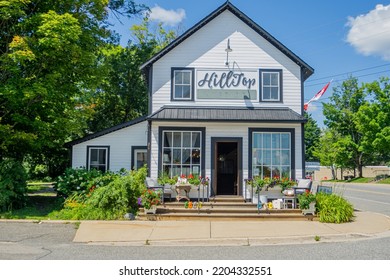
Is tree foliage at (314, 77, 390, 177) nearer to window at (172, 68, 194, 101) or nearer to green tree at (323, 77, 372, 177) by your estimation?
green tree at (323, 77, 372, 177)

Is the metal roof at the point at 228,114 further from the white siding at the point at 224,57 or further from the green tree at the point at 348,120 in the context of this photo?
the green tree at the point at 348,120

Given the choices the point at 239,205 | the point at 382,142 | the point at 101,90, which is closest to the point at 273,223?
the point at 239,205

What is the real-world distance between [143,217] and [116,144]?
222 inches

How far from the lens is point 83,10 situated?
18.1 meters

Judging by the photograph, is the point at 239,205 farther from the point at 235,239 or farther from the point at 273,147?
the point at 235,239

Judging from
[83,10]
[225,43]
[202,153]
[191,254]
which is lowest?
[191,254]

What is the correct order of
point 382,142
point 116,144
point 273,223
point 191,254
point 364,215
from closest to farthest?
1. point 191,254
2. point 273,223
3. point 364,215
4. point 116,144
5. point 382,142

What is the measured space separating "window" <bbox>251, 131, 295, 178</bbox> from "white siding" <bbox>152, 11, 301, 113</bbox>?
147 cm

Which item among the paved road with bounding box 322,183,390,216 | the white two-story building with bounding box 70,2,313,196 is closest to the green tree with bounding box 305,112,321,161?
the paved road with bounding box 322,183,390,216

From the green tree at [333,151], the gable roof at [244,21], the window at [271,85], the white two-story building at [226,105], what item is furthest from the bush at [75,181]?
the green tree at [333,151]

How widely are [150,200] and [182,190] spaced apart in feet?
6.50

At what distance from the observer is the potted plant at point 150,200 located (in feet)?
40.6

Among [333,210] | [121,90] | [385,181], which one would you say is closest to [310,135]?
[385,181]

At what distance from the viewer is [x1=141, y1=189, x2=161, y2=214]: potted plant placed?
12.4m
